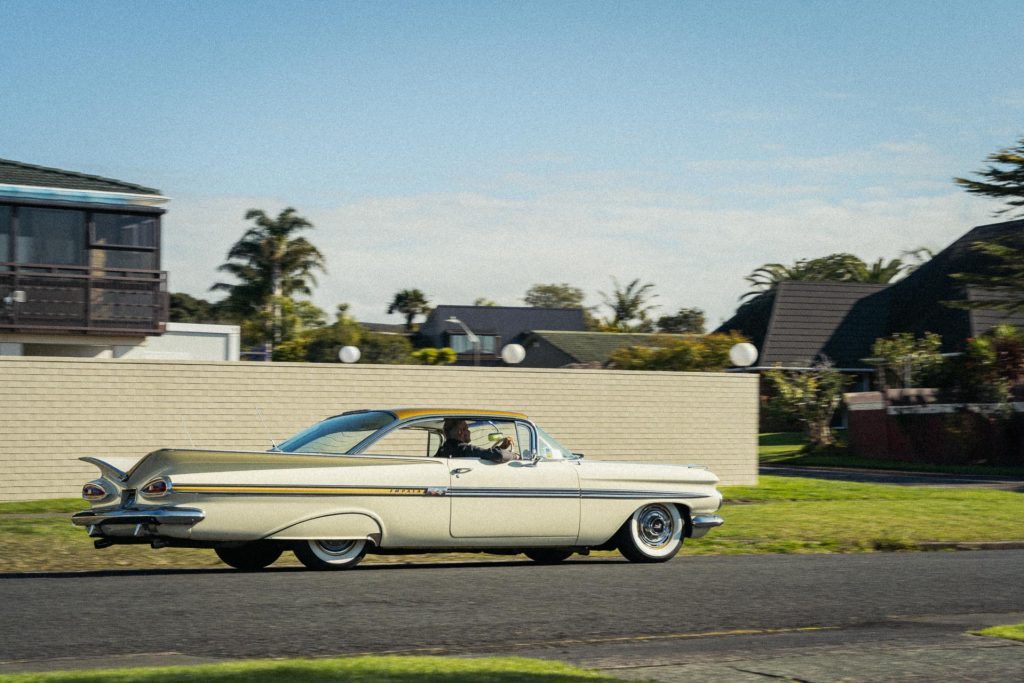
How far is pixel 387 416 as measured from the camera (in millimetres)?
11945

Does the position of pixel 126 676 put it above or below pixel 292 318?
below

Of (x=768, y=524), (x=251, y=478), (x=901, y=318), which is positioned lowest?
(x=768, y=524)

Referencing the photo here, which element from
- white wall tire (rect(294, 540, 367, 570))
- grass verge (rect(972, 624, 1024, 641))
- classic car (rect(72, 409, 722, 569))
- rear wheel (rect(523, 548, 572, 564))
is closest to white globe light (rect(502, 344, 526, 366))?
rear wheel (rect(523, 548, 572, 564))

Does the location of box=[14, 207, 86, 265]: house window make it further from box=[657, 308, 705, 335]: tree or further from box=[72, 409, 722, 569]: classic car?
box=[657, 308, 705, 335]: tree

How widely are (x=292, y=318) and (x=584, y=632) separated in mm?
58221

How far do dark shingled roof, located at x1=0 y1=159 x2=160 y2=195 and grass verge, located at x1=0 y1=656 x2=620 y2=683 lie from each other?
22.7 metres

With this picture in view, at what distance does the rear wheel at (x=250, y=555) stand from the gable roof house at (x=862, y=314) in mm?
40366

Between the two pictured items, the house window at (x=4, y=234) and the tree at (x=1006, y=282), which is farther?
the tree at (x=1006, y=282)

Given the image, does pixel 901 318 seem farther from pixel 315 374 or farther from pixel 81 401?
pixel 81 401

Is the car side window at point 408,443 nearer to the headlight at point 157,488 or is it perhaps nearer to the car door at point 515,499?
the car door at point 515,499

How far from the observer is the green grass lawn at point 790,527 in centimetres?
1291

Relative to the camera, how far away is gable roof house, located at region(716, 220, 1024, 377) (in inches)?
1944

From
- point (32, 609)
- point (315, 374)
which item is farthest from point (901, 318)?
point (32, 609)

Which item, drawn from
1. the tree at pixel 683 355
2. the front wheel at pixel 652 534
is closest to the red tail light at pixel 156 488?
the front wheel at pixel 652 534
